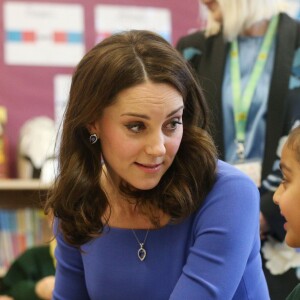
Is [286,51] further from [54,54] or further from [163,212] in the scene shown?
[54,54]

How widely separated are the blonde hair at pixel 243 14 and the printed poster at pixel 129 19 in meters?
1.35

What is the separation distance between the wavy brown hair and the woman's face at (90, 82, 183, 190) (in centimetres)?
2

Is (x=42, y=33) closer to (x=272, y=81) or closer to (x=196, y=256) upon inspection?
(x=272, y=81)

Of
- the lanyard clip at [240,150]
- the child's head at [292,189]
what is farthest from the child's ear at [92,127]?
the lanyard clip at [240,150]

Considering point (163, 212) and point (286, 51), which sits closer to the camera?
point (163, 212)

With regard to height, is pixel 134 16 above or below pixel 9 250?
above

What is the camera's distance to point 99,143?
1520 mm

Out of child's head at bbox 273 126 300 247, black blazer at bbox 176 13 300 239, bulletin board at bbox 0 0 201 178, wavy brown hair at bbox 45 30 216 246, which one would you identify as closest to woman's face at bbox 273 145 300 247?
child's head at bbox 273 126 300 247

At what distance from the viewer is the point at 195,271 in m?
1.35

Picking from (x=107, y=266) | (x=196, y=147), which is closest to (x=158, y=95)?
(x=196, y=147)

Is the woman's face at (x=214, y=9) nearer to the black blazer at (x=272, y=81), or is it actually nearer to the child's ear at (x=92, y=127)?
the black blazer at (x=272, y=81)

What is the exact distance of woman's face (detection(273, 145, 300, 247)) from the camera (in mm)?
1360

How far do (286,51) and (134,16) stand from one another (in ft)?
5.42

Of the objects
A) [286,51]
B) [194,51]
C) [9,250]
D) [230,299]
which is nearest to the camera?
[230,299]
